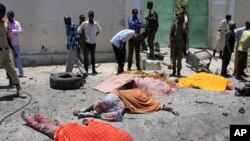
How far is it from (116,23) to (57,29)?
1990mm

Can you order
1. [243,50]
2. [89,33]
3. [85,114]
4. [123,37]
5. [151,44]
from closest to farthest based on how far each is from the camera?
[85,114] → [123,37] → [243,50] → [89,33] → [151,44]

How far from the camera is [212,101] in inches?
385

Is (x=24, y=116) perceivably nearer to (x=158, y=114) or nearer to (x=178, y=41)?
(x=158, y=114)

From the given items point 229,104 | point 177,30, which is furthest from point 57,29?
point 229,104

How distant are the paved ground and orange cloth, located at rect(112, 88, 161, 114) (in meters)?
0.17

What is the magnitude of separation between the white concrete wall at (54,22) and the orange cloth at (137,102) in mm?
6254

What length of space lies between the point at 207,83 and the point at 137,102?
2744mm

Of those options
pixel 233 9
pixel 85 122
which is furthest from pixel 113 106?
pixel 233 9

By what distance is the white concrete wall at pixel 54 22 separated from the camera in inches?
570

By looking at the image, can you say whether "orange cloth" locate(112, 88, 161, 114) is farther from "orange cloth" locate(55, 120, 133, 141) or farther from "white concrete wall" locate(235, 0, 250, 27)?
"white concrete wall" locate(235, 0, 250, 27)

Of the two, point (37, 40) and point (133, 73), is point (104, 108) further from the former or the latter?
point (37, 40)

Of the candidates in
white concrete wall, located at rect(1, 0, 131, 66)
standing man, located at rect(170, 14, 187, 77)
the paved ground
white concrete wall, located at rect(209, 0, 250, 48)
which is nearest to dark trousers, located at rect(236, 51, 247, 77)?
standing man, located at rect(170, 14, 187, 77)

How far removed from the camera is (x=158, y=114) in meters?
8.78

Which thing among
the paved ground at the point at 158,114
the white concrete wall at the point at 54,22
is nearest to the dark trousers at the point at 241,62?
the paved ground at the point at 158,114
